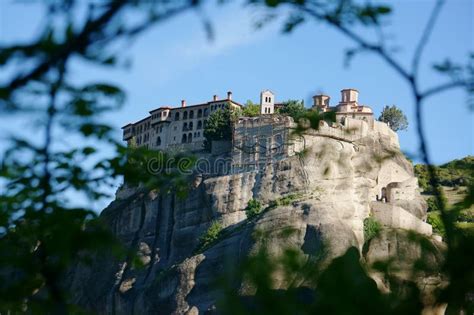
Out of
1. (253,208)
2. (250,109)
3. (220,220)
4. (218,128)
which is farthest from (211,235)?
(250,109)

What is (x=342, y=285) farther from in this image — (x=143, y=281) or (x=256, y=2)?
(x=143, y=281)

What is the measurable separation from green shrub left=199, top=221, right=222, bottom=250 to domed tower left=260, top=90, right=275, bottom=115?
1658 cm

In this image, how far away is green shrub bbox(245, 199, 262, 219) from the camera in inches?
2183

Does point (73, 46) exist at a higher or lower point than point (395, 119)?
lower

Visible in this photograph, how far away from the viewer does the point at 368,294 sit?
5133 millimetres

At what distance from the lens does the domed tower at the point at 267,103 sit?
Result: 71562 millimetres

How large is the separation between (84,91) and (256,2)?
51.2 inches

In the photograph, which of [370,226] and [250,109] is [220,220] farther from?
[250,109]

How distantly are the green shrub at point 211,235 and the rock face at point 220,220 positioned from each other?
0.50m

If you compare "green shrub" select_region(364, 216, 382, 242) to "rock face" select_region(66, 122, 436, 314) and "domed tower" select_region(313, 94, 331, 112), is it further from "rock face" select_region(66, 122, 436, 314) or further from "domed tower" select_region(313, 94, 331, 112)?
"domed tower" select_region(313, 94, 331, 112)

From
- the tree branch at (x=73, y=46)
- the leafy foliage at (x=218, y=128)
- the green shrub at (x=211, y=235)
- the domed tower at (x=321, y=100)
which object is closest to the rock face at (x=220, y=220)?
the green shrub at (x=211, y=235)

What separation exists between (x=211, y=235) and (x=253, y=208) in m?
3.28

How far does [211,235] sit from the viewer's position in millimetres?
56531

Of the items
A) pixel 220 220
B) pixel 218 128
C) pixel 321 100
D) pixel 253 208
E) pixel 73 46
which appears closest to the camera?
pixel 73 46
